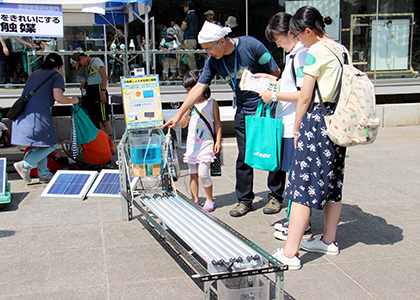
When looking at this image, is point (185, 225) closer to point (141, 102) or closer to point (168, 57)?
point (141, 102)

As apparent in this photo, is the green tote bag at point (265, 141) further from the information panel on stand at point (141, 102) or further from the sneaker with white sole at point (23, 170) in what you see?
the sneaker with white sole at point (23, 170)

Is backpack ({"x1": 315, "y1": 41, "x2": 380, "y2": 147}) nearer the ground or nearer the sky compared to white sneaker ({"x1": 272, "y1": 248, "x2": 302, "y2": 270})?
nearer the sky

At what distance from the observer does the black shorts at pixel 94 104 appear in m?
8.01

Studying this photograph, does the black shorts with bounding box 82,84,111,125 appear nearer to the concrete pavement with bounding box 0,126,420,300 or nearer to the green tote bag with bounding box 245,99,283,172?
the concrete pavement with bounding box 0,126,420,300

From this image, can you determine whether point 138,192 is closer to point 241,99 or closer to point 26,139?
point 241,99

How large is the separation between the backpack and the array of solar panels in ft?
9.97

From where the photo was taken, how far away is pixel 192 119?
458 centimetres

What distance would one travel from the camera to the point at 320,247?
3.53 m

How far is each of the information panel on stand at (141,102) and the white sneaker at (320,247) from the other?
189cm

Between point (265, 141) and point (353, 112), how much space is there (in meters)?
1.08

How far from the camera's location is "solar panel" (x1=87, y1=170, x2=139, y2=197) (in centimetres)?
532

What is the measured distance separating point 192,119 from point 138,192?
3.21ft

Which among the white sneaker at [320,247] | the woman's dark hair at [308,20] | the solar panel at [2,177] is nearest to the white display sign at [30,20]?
the solar panel at [2,177]

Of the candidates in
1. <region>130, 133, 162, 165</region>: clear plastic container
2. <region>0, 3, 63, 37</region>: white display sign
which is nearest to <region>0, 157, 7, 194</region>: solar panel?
<region>0, 3, 63, 37</region>: white display sign
